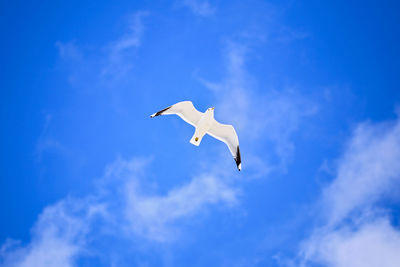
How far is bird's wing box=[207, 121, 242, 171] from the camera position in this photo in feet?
61.1

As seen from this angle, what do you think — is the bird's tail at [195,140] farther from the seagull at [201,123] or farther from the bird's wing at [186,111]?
the bird's wing at [186,111]

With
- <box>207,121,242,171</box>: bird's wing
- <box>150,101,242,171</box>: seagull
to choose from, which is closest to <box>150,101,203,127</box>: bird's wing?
<box>150,101,242,171</box>: seagull

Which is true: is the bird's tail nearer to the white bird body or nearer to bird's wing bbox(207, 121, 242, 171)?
the white bird body

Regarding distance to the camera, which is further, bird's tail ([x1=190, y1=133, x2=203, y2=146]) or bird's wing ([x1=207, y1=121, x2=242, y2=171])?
bird's wing ([x1=207, y1=121, x2=242, y2=171])

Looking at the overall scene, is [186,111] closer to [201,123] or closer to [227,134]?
[201,123]

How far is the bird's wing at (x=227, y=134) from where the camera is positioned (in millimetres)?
18609

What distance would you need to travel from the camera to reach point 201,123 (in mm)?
18062

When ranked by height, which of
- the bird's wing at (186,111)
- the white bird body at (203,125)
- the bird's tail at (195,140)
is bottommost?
the bird's tail at (195,140)

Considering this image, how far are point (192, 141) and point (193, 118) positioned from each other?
122 centimetres

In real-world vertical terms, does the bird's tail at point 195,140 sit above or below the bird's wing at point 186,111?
below

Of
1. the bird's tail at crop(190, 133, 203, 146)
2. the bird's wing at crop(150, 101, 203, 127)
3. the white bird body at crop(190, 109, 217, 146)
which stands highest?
the bird's wing at crop(150, 101, 203, 127)

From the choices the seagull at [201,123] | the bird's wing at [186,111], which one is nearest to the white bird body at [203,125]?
the seagull at [201,123]

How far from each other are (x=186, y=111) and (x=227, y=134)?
8.65 feet

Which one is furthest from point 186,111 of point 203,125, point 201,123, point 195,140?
point 195,140
